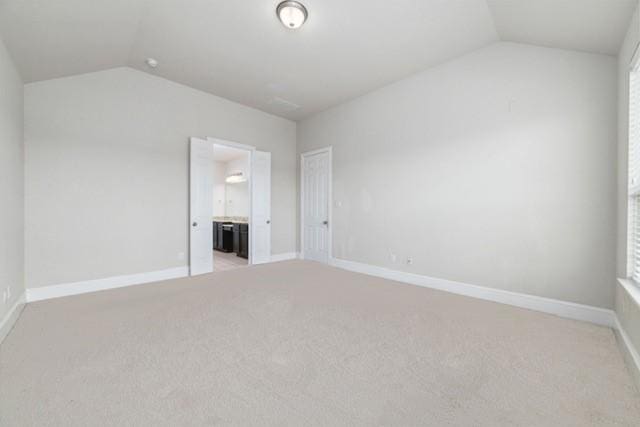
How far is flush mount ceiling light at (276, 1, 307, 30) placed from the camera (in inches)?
109

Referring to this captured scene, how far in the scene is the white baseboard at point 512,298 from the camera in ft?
8.93

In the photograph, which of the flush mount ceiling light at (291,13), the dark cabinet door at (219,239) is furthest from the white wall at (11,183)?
the dark cabinet door at (219,239)

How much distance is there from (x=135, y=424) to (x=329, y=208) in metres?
4.43

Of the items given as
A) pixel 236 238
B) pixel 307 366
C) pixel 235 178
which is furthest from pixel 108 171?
pixel 235 178

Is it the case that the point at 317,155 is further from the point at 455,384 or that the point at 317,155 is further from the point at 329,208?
the point at 455,384

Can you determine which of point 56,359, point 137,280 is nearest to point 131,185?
point 137,280

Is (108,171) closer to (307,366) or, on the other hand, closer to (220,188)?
(307,366)

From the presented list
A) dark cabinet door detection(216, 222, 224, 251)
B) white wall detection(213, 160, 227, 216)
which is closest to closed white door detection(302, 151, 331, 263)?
dark cabinet door detection(216, 222, 224, 251)

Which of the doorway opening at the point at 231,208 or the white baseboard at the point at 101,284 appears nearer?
the white baseboard at the point at 101,284

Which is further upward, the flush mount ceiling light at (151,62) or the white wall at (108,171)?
the flush mount ceiling light at (151,62)

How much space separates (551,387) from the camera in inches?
67.6

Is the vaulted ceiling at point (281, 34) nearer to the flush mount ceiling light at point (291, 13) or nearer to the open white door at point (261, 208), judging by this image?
the flush mount ceiling light at point (291, 13)

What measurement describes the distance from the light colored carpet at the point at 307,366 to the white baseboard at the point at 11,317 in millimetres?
65

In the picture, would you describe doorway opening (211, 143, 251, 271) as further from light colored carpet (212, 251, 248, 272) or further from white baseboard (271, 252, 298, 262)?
white baseboard (271, 252, 298, 262)
